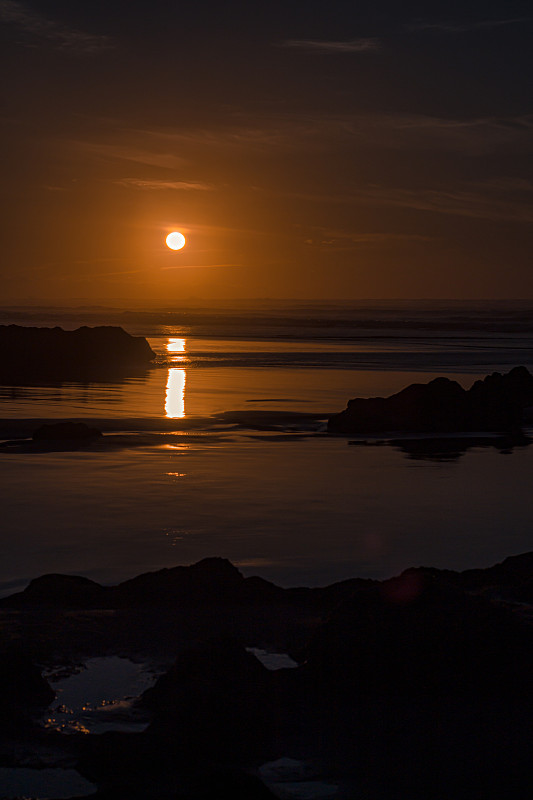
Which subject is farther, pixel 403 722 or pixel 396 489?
pixel 396 489

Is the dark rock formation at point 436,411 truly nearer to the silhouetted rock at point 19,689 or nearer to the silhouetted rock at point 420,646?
the silhouetted rock at point 420,646

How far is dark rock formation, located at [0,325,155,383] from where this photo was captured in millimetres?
40844

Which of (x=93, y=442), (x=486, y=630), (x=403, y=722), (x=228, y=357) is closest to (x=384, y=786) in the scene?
(x=403, y=722)

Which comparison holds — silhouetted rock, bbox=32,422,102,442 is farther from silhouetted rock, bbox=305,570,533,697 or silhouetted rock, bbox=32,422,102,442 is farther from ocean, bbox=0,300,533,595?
silhouetted rock, bbox=305,570,533,697

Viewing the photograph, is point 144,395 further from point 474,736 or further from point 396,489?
point 474,736

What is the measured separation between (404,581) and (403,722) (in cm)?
122

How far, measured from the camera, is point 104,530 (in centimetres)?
1121

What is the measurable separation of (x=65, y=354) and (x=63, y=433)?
79.3 feet

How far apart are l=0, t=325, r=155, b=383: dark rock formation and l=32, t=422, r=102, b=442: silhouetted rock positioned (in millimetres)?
19717

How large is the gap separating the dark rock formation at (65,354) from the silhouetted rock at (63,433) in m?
19.7

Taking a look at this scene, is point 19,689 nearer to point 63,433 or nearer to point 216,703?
point 216,703

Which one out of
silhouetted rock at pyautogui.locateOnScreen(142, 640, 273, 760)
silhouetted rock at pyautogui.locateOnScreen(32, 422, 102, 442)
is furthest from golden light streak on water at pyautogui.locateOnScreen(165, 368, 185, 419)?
silhouetted rock at pyautogui.locateOnScreen(142, 640, 273, 760)

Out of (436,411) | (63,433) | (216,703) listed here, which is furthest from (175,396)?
(216,703)

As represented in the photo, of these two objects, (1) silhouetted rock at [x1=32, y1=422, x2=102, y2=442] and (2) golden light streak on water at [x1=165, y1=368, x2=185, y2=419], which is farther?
(2) golden light streak on water at [x1=165, y1=368, x2=185, y2=419]
